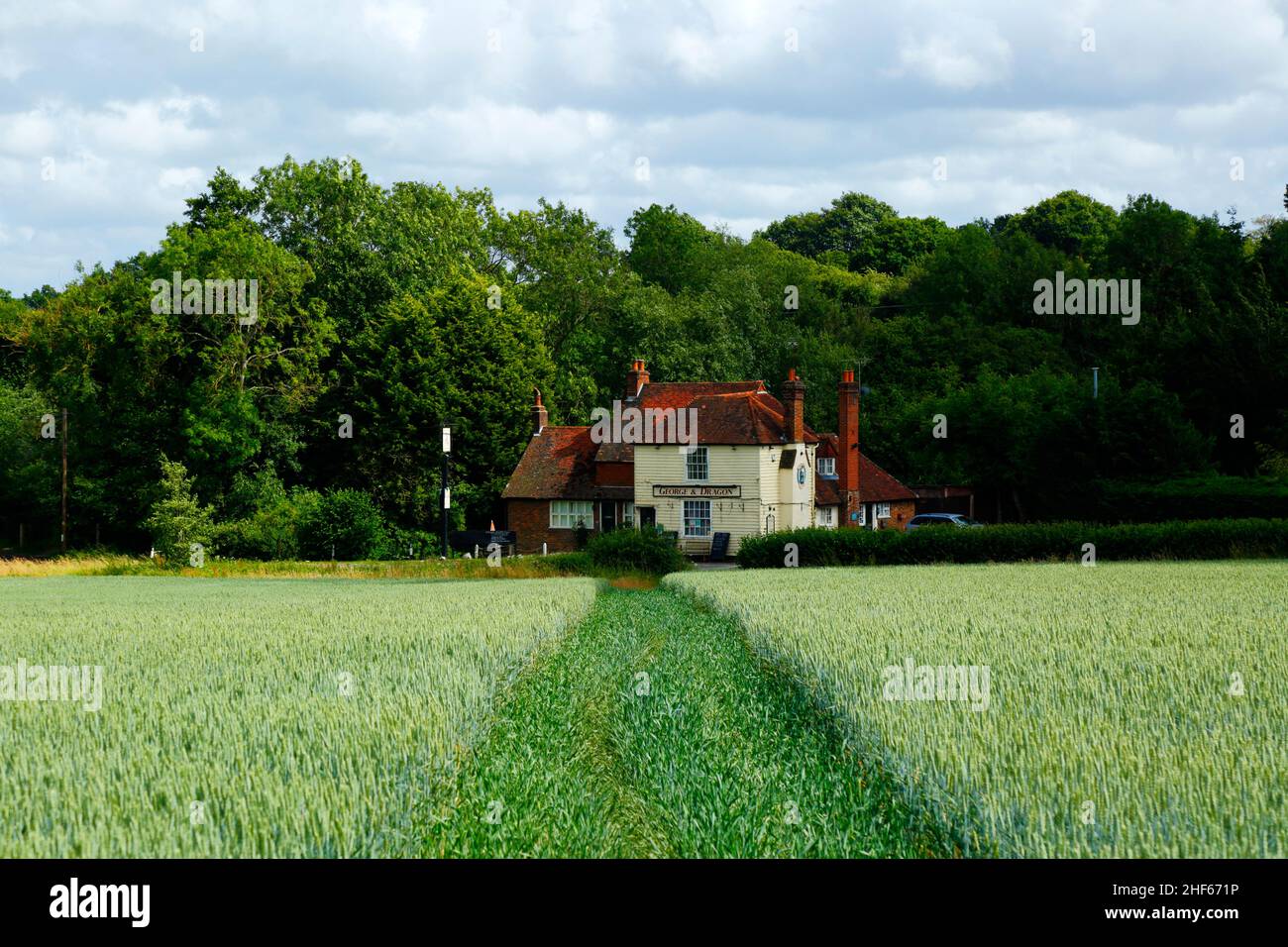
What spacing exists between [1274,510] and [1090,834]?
139 ft

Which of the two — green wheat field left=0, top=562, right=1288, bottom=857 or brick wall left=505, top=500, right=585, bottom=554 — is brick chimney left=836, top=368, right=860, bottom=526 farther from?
green wheat field left=0, top=562, right=1288, bottom=857

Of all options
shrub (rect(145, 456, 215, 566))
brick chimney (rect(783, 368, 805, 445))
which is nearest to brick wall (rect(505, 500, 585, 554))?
brick chimney (rect(783, 368, 805, 445))

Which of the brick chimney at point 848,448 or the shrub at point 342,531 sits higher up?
the brick chimney at point 848,448

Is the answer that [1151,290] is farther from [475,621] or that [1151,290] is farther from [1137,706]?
[1137,706]

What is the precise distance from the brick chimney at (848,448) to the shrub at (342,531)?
2354 cm

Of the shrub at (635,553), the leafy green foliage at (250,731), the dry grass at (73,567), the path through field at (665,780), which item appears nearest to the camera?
the leafy green foliage at (250,731)

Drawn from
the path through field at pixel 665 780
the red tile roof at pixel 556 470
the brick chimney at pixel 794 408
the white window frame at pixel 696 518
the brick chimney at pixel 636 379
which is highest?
the brick chimney at pixel 636 379

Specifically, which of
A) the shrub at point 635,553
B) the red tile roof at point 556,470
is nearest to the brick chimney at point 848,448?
the red tile roof at point 556,470

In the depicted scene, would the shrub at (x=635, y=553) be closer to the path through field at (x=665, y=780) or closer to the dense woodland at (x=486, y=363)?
the dense woodland at (x=486, y=363)

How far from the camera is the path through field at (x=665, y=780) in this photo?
29.6 feet

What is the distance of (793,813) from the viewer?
927 cm

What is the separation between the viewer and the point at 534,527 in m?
63.9

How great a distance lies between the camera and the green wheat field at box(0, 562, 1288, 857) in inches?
298
